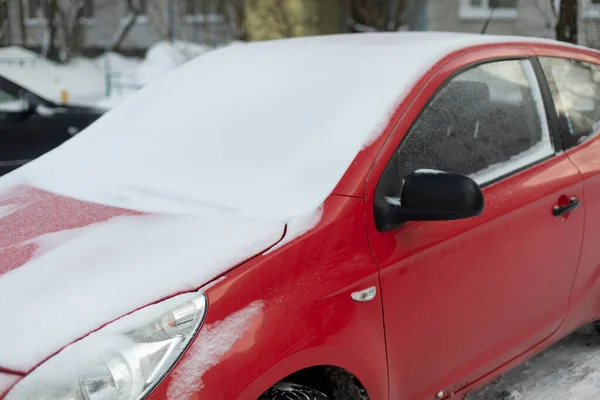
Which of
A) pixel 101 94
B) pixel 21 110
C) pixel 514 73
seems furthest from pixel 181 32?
pixel 514 73

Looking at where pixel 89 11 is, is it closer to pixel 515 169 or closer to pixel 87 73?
Result: pixel 87 73

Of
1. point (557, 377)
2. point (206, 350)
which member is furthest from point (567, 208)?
point (206, 350)

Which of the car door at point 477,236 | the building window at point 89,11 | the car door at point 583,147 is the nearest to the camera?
the car door at point 477,236

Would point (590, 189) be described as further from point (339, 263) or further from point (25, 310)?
point (25, 310)

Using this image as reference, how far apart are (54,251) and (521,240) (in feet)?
5.33

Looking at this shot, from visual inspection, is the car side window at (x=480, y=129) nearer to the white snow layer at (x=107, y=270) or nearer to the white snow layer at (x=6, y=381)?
the white snow layer at (x=107, y=270)

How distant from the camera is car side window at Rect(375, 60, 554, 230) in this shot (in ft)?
8.51

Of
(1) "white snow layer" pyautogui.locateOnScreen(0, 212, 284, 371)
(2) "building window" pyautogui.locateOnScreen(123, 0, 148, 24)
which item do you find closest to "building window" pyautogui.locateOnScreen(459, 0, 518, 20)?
(2) "building window" pyautogui.locateOnScreen(123, 0, 148, 24)

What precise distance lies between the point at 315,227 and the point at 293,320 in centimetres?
29

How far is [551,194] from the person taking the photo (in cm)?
293

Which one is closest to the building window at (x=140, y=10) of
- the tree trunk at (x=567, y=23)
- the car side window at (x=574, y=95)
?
the tree trunk at (x=567, y=23)

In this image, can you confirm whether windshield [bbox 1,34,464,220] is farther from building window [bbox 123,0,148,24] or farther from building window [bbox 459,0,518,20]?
building window [bbox 123,0,148,24]

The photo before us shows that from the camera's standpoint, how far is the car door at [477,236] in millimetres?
2400

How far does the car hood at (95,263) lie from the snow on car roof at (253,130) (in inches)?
5.4
